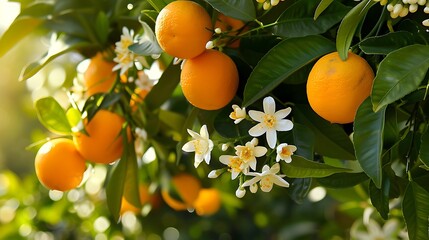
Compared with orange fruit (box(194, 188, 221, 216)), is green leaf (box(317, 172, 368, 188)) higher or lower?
higher

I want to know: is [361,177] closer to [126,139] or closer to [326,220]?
[126,139]

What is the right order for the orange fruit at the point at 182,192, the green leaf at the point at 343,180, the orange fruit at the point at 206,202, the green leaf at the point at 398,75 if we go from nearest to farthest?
the green leaf at the point at 398,75 → the green leaf at the point at 343,180 → the orange fruit at the point at 182,192 → the orange fruit at the point at 206,202

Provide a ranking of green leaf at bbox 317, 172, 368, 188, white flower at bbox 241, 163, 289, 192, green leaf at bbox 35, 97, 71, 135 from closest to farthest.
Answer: white flower at bbox 241, 163, 289, 192
green leaf at bbox 317, 172, 368, 188
green leaf at bbox 35, 97, 71, 135

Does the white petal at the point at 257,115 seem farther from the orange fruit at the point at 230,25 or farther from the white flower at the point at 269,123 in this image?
the orange fruit at the point at 230,25

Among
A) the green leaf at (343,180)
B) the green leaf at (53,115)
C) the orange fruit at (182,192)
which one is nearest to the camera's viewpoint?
the green leaf at (343,180)

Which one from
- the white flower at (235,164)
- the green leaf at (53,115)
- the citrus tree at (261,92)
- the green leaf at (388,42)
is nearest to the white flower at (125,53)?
the citrus tree at (261,92)

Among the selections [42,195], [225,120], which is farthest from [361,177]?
[42,195]

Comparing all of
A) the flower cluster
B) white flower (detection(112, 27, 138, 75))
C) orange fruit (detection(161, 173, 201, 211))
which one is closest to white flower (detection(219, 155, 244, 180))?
the flower cluster

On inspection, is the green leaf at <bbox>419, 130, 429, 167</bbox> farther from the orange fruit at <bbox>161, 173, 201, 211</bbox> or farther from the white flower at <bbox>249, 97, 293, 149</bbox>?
the orange fruit at <bbox>161, 173, 201, 211</bbox>
